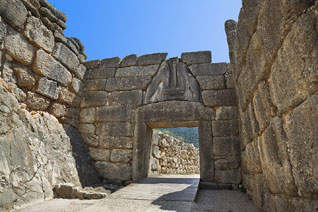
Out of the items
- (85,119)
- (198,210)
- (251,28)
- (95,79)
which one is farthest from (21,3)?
(198,210)

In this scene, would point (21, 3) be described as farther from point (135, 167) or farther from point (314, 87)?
point (314, 87)

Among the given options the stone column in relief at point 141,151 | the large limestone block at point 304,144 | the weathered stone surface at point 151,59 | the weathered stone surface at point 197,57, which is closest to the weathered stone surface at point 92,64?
the weathered stone surface at point 151,59

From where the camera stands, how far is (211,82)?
193 inches

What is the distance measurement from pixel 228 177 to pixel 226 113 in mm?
1393

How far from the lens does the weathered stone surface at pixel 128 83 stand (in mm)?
5277

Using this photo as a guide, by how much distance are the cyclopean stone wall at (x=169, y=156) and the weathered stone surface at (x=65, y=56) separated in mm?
2985

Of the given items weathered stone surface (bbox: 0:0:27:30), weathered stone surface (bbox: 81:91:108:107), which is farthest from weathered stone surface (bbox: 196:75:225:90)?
weathered stone surface (bbox: 0:0:27:30)

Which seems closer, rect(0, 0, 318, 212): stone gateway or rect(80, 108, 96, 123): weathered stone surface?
rect(0, 0, 318, 212): stone gateway

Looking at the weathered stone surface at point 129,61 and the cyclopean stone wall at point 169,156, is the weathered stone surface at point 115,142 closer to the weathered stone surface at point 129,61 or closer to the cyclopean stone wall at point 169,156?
the cyclopean stone wall at point 169,156

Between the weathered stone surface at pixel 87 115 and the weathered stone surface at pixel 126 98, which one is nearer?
the weathered stone surface at pixel 126 98

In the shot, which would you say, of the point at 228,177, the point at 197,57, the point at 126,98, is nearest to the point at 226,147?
the point at 228,177

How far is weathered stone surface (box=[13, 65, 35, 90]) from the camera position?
3.59 m

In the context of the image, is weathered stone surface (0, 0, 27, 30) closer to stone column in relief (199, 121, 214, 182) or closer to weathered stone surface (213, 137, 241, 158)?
stone column in relief (199, 121, 214, 182)

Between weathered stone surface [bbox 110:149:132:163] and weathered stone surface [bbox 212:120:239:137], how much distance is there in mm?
2087
